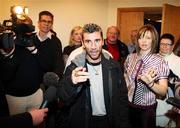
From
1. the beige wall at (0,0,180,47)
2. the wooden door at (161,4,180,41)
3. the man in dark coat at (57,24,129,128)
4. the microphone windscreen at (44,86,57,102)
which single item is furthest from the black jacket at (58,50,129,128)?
the beige wall at (0,0,180,47)

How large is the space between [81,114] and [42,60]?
0.79 meters

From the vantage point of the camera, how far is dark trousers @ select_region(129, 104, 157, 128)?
231 centimetres

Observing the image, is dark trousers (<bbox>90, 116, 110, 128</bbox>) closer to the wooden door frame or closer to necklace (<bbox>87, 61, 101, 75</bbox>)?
necklace (<bbox>87, 61, 101, 75</bbox>)

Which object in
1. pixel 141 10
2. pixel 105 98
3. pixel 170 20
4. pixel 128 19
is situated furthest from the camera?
pixel 128 19

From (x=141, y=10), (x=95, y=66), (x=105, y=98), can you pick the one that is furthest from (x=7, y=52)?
(x=141, y=10)

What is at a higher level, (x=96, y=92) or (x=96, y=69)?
(x=96, y=69)

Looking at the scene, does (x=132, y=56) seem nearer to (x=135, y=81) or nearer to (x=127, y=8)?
(x=135, y=81)

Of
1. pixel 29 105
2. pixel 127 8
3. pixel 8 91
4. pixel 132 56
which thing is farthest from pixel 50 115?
pixel 127 8

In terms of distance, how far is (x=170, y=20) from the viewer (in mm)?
4617

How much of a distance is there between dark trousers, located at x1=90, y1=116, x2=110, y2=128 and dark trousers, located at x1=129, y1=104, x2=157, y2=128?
430 mm

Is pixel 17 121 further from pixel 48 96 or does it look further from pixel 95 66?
pixel 95 66

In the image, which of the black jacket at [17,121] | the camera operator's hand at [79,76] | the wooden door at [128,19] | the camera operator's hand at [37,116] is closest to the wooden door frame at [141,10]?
the wooden door at [128,19]

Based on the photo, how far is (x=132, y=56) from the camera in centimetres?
256

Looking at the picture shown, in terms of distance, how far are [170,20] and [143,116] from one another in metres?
2.74
